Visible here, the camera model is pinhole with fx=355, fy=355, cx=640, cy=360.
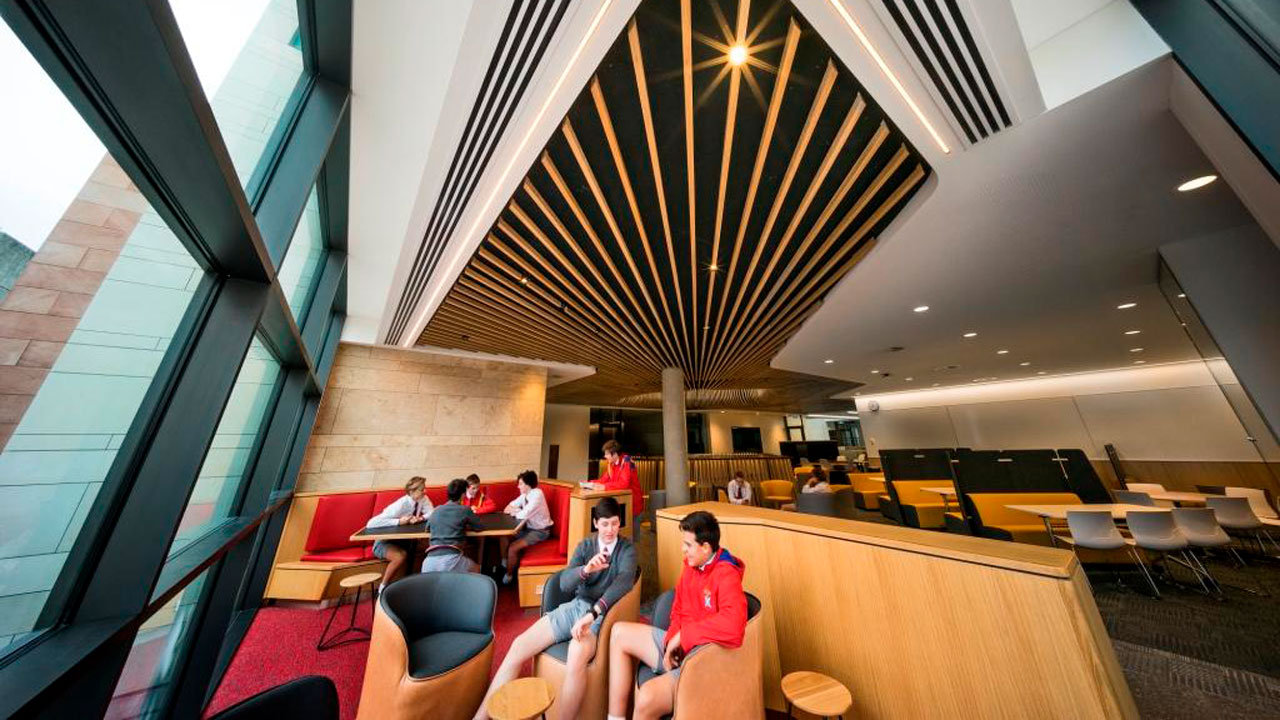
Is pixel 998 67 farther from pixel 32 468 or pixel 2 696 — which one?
pixel 2 696

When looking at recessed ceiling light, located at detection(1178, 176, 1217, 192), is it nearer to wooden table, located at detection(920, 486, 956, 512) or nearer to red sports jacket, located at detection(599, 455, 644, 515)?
wooden table, located at detection(920, 486, 956, 512)

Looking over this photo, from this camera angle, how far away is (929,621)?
164 cm

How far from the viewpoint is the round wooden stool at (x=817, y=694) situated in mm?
1544

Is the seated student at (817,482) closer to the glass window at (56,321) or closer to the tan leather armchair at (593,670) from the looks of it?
the tan leather armchair at (593,670)

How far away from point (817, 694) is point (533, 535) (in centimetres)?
313

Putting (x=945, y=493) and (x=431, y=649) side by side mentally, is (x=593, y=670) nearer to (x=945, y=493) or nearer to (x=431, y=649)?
(x=431, y=649)

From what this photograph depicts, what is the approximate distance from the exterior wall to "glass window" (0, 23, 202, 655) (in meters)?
4.56

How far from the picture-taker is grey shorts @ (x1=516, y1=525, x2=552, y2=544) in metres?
3.98

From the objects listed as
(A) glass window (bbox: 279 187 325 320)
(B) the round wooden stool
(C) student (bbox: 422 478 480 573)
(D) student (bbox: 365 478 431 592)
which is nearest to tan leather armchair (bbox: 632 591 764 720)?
(B) the round wooden stool

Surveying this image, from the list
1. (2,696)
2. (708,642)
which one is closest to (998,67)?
(708,642)

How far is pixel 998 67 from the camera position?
5.35 ft

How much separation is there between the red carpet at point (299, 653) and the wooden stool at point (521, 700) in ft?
4.97

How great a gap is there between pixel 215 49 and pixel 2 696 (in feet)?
6.23

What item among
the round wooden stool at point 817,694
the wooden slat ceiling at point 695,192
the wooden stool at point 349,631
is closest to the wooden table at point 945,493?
the wooden slat ceiling at point 695,192
